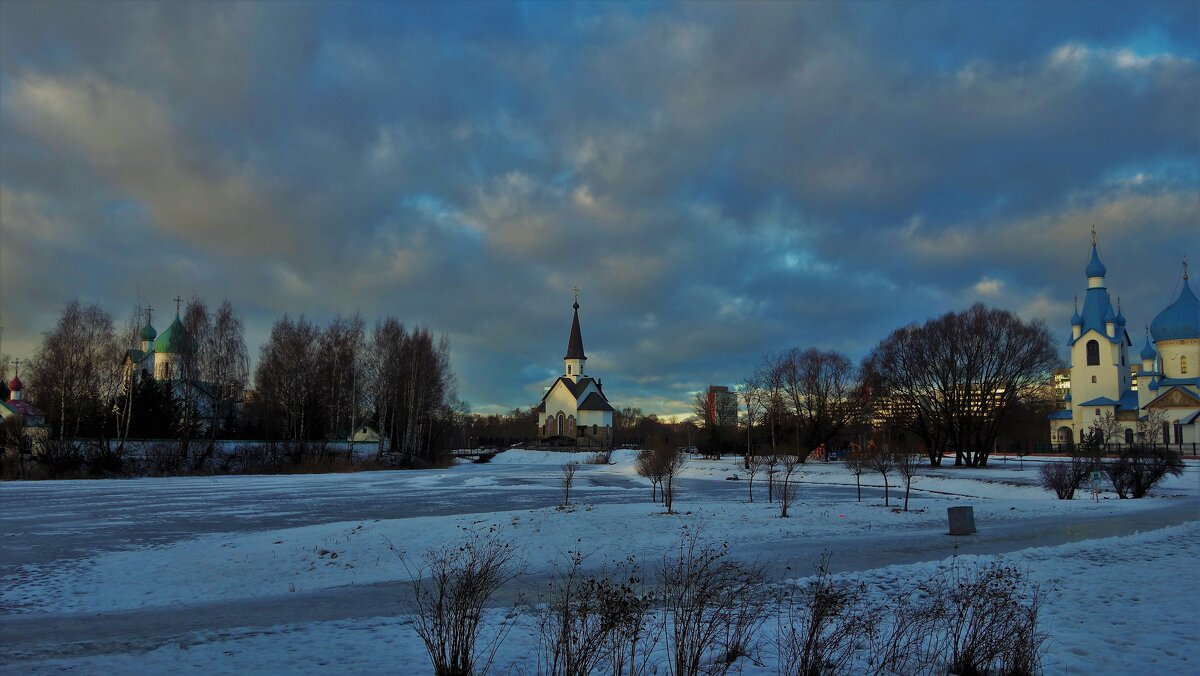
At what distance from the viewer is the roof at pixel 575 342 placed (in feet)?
387

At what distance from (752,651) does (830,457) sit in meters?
58.9

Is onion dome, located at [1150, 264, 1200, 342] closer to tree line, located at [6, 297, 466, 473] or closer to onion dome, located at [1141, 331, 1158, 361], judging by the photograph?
onion dome, located at [1141, 331, 1158, 361]

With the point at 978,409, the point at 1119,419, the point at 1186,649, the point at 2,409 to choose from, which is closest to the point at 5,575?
the point at 1186,649

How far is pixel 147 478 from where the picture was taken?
46.7 metres

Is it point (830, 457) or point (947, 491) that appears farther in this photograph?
point (830, 457)

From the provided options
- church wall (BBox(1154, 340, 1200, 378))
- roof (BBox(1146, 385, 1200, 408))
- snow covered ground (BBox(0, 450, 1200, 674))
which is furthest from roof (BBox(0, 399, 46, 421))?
church wall (BBox(1154, 340, 1200, 378))

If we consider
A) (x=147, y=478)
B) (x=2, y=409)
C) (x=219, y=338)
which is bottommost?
(x=147, y=478)

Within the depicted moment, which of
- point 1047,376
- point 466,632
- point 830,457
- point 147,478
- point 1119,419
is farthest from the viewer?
point 1119,419

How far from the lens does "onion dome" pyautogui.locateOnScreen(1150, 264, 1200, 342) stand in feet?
259

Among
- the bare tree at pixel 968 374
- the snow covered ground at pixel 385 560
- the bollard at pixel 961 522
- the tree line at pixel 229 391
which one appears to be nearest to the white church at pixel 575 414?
the tree line at pixel 229 391

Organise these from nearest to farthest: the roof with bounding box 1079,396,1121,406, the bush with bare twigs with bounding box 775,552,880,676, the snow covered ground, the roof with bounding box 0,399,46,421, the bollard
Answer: the bush with bare twigs with bounding box 775,552,880,676 → the snow covered ground → the bollard → the roof with bounding box 0,399,46,421 → the roof with bounding box 1079,396,1121,406

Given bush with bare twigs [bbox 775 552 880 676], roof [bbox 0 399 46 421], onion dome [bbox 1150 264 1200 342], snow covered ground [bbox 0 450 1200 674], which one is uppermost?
onion dome [bbox 1150 264 1200 342]

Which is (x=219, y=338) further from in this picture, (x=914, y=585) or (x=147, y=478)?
(x=914, y=585)

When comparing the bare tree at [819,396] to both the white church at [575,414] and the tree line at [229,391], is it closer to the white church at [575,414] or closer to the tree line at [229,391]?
the tree line at [229,391]
